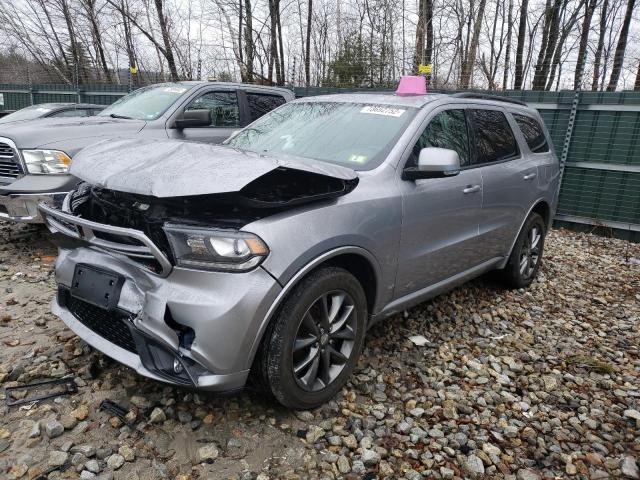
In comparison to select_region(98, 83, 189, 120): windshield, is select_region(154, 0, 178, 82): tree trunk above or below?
above

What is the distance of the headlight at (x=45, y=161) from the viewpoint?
14.4 ft

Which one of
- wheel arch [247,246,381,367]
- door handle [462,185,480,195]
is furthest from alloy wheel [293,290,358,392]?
door handle [462,185,480,195]

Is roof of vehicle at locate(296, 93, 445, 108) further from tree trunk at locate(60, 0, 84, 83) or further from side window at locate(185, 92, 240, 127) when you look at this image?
tree trunk at locate(60, 0, 84, 83)

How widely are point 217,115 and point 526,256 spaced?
4.09 meters

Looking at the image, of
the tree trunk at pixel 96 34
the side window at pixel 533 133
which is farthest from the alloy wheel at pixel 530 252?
the tree trunk at pixel 96 34

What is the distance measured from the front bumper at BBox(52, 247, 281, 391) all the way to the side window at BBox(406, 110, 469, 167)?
147 cm

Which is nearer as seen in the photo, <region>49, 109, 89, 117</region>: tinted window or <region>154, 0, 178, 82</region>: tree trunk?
<region>49, 109, 89, 117</region>: tinted window

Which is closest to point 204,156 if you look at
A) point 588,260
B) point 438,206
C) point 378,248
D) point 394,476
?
point 378,248

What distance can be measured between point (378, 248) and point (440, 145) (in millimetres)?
1069

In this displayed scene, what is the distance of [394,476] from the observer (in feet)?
7.17

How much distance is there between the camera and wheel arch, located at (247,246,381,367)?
7.02 feet

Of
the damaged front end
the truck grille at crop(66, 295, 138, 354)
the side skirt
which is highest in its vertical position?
the damaged front end

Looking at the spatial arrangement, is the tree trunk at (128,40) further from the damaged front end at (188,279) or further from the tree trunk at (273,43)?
the damaged front end at (188,279)

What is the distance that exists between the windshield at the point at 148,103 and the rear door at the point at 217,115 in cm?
26
